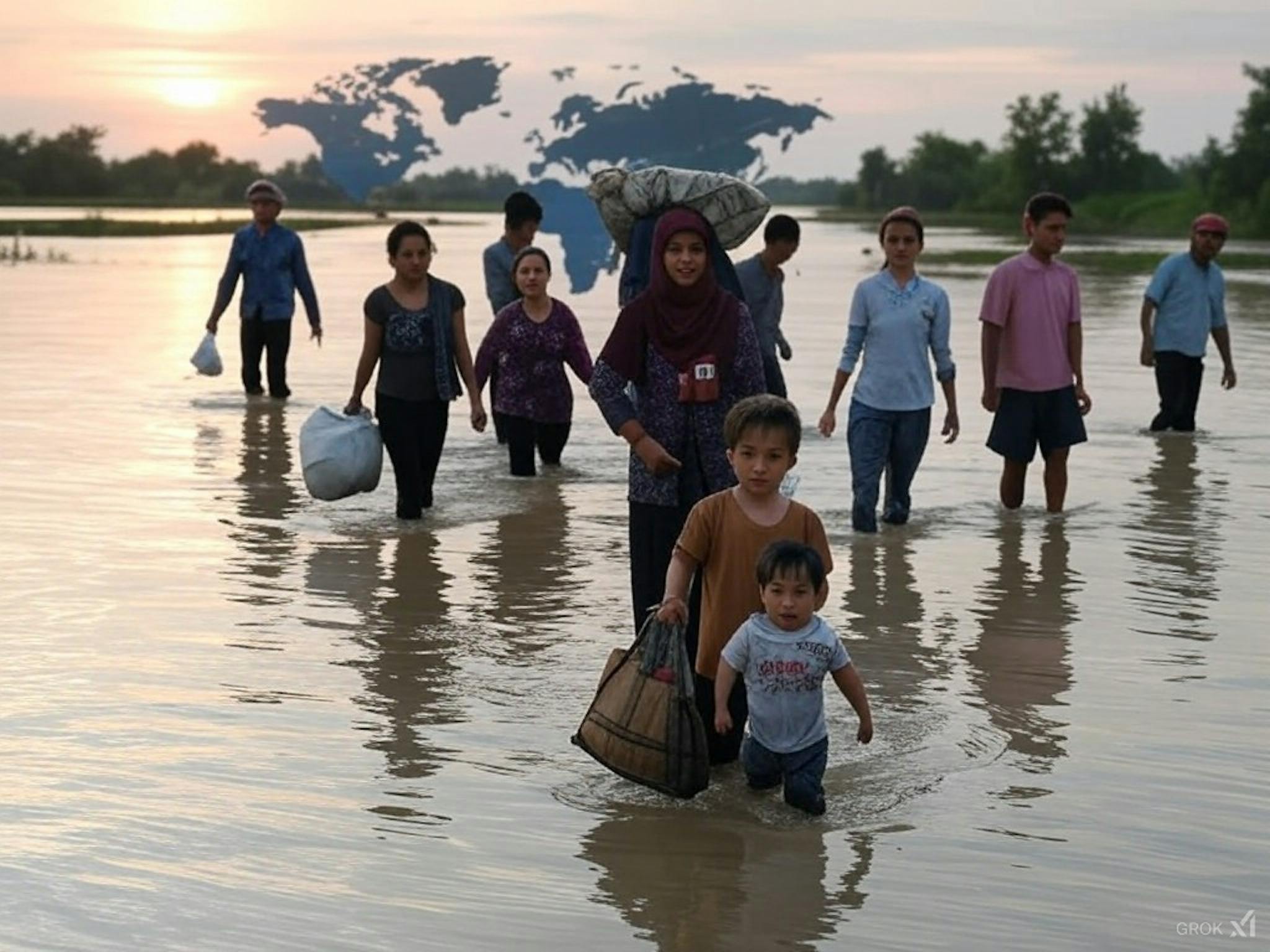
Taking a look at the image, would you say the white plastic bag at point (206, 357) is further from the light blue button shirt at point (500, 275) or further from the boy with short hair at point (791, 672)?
the boy with short hair at point (791, 672)

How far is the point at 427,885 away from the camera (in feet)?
18.5

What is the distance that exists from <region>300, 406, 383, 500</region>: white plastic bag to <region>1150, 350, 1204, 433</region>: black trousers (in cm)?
644

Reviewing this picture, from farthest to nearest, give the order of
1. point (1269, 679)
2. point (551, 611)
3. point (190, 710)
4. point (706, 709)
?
point (551, 611), point (1269, 679), point (190, 710), point (706, 709)

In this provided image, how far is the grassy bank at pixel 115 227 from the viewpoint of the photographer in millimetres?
67375

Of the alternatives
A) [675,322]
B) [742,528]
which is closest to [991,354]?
[675,322]

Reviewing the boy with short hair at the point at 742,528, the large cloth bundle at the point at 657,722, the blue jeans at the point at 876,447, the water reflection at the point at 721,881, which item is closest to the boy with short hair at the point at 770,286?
the blue jeans at the point at 876,447

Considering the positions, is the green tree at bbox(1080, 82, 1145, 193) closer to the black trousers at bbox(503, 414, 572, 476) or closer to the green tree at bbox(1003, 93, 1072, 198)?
the green tree at bbox(1003, 93, 1072, 198)

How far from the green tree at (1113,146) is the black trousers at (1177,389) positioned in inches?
4837

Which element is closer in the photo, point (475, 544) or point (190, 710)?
point (190, 710)

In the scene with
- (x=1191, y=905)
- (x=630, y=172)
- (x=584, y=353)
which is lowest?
(x=1191, y=905)

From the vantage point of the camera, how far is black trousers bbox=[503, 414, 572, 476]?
43.3 ft

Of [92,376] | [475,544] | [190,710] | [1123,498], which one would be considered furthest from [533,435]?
[92,376]

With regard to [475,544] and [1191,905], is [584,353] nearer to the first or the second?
[475,544]

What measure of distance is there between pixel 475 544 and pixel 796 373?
1048cm
